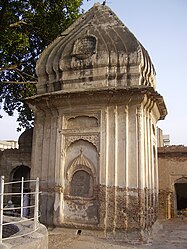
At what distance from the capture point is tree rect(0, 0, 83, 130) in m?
13.0

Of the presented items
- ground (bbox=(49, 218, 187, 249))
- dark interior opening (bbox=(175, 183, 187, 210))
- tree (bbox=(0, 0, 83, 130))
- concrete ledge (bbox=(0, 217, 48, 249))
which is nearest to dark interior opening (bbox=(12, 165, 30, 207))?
tree (bbox=(0, 0, 83, 130))

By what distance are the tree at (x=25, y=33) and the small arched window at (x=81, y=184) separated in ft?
12.6

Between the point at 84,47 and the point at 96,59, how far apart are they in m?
0.80

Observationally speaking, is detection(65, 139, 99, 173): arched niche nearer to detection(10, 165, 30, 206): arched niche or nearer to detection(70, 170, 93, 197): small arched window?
detection(70, 170, 93, 197): small arched window

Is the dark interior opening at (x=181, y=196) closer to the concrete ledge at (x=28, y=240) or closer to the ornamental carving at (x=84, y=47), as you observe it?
the ornamental carving at (x=84, y=47)

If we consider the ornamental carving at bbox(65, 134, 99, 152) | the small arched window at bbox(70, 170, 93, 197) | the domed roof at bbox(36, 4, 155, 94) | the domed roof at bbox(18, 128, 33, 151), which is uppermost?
Answer: the domed roof at bbox(36, 4, 155, 94)

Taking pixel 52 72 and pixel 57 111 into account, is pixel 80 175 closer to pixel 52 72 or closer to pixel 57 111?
pixel 57 111

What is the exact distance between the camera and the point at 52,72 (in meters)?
11.5

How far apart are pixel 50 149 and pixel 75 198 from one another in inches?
76.2

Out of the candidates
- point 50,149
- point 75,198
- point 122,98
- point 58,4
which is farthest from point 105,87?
point 58,4

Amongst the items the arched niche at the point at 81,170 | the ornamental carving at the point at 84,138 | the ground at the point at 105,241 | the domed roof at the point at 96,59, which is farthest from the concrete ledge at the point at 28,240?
the domed roof at the point at 96,59

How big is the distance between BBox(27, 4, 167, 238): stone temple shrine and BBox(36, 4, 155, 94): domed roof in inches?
1.4

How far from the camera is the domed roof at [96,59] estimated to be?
34.0 ft

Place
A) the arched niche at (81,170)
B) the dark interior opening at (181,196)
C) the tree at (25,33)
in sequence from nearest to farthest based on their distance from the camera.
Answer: the arched niche at (81,170) < the tree at (25,33) < the dark interior opening at (181,196)
